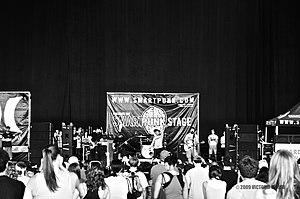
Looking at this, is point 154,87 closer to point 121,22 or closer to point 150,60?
point 150,60

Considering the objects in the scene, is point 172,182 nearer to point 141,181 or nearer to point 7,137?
point 141,181

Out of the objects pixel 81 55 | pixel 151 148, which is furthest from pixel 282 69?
pixel 81 55

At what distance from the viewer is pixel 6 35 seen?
20609mm

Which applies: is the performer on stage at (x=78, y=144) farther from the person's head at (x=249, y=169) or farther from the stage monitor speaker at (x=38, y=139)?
the person's head at (x=249, y=169)

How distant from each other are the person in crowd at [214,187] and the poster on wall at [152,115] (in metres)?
13.4

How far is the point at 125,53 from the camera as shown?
20.8 meters

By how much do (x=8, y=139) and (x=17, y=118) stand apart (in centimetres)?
166

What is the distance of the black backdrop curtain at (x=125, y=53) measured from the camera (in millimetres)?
20594

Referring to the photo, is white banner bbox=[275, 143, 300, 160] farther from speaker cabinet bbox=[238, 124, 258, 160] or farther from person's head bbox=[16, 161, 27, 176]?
person's head bbox=[16, 161, 27, 176]

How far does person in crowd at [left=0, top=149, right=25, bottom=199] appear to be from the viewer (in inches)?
172

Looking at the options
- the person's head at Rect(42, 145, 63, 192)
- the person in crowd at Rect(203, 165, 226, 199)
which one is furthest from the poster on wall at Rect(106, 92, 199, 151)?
the person's head at Rect(42, 145, 63, 192)

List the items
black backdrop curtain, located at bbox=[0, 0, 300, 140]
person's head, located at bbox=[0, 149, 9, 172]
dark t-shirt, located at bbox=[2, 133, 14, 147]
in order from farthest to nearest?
black backdrop curtain, located at bbox=[0, 0, 300, 140] → dark t-shirt, located at bbox=[2, 133, 14, 147] → person's head, located at bbox=[0, 149, 9, 172]

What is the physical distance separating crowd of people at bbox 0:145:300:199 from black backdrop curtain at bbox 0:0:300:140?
12.9 m

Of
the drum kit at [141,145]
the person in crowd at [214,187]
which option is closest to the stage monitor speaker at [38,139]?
the drum kit at [141,145]
